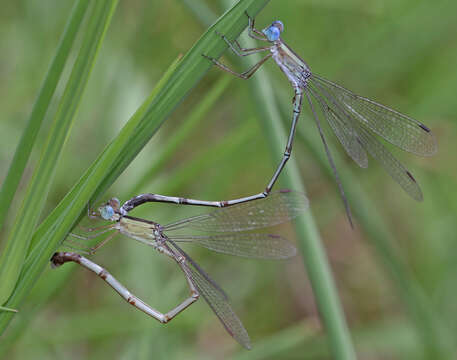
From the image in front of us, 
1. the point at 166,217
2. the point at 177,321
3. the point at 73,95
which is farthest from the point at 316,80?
the point at 166,217

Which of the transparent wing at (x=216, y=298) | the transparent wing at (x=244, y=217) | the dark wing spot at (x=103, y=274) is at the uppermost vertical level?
the transparent wing at (x=244, y=217)

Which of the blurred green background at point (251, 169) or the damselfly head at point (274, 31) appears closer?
the damselfly head at point (274, 31)

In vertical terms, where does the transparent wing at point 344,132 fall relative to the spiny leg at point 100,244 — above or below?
above

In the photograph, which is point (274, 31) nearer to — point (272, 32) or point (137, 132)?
point (272, 32)

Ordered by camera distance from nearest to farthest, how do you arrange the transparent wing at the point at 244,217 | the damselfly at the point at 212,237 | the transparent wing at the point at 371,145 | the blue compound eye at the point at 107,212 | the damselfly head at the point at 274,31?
the blue compound eye at the point at 107,212 → the damselfly at the point at 212,237 → the damselfly head at the point at 274,31 → the transparent wing at the point at 244,217 → the transparent wing at the point at 371,145

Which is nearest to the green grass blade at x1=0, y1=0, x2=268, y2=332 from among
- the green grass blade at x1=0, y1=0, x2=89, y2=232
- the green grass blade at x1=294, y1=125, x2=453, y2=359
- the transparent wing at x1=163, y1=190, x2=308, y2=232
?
the green grass blade at x1=0, y1=0, x2=89, y2=232

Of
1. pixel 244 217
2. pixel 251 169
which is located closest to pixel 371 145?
pixel 244 217

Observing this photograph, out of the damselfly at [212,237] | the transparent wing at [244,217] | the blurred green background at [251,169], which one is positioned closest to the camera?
the damselfly at [212,237]

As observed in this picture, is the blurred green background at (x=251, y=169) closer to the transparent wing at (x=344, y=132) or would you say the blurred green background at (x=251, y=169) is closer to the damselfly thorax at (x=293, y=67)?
the transparent wing at (x=344, y=132)

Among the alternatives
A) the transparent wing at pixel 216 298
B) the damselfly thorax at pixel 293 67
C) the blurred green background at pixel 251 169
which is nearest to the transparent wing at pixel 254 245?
the transparent wing at pixel 216 298

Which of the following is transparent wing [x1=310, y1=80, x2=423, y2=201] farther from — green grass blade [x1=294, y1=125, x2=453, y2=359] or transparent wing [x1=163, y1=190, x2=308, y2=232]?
transparent wing [x1=163, y1=190, x2=308, y2=232]

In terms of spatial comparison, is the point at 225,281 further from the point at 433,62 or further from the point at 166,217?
the point at 433,62
